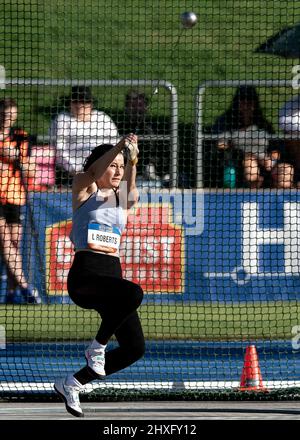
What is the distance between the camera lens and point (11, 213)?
11.3 metres

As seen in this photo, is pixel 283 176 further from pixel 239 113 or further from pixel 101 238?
pixel 101 238

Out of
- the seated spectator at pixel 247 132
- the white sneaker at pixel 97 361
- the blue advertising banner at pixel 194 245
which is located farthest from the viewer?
the seated spectator at pixel 247 132

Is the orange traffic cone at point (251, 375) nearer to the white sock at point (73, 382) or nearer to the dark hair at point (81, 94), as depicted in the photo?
the white sock at point (73, 382)

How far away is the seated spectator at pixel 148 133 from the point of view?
11211mm

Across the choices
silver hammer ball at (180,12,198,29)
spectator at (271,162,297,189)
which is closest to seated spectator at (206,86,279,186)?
spectator at (271,162,297,189)

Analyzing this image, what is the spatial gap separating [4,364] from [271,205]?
3438mm

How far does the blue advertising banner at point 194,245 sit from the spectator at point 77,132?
332mm

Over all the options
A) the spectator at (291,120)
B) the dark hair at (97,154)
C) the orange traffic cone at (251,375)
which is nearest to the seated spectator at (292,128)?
the spectator at (291,120)

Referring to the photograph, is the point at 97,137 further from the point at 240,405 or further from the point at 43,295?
the point at 240,405

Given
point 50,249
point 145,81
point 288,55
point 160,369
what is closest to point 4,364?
point 160,369

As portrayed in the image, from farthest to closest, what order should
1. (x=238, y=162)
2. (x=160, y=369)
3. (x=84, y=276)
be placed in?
(x=238, y=162), (x=160, y=369), (x=84, y=276)

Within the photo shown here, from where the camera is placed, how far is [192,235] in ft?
36.9

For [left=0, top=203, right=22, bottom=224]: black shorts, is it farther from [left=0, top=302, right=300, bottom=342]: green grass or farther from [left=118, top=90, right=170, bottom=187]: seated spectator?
[left=118, top=90, right=170, bottom=187]: seated spectator

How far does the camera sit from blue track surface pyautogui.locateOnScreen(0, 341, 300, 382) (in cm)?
893
